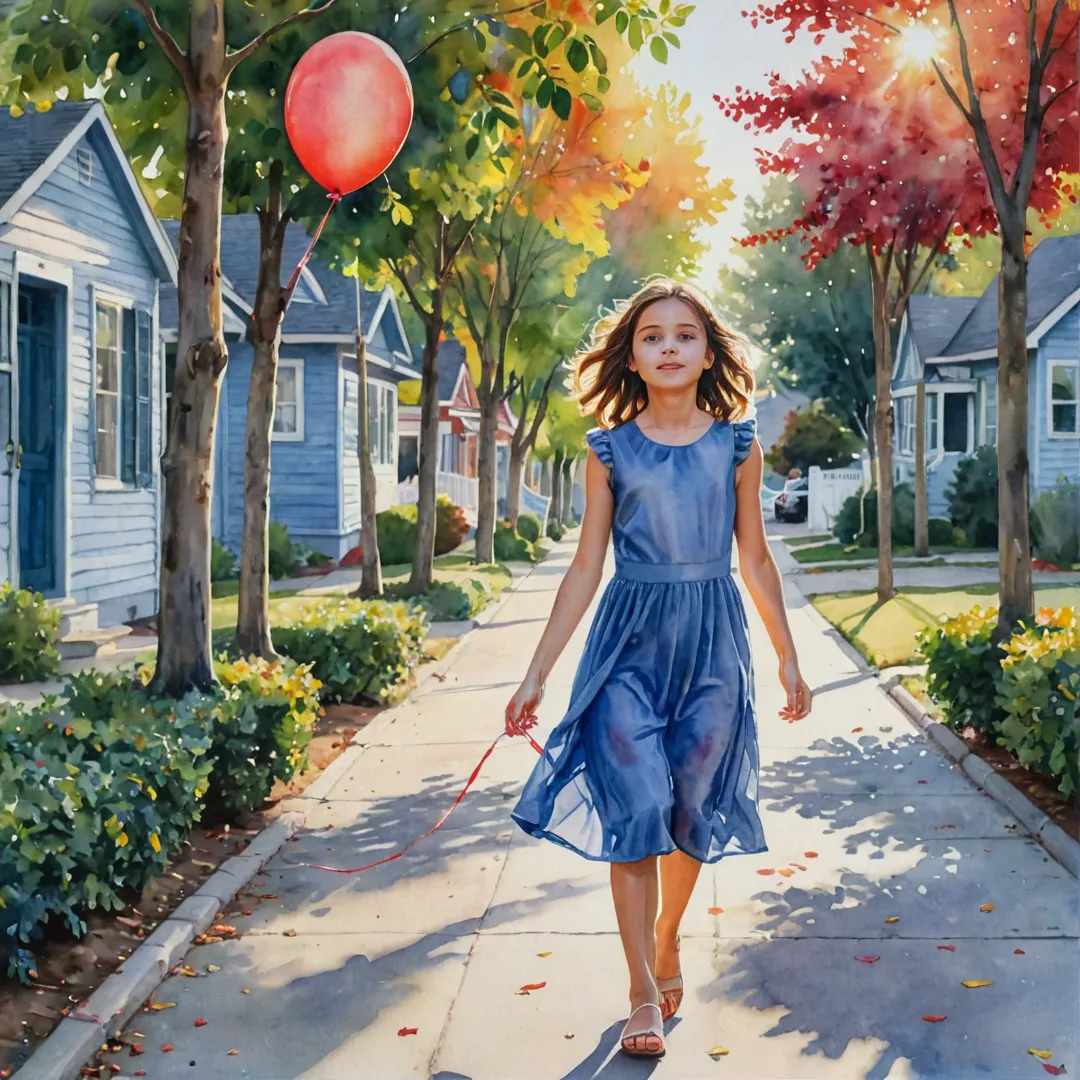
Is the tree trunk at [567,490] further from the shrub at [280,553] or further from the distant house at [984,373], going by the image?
the shrub at [280,553]

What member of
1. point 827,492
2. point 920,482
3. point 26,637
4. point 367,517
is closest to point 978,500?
point 920,482

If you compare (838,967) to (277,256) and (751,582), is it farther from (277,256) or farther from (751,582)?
(277,256)

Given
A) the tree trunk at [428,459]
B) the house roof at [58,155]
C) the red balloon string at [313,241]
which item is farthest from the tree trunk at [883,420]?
the red balloon string at [313,241]

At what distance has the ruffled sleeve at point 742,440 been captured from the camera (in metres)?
4.42

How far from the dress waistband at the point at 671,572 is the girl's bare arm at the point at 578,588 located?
0.10 metres

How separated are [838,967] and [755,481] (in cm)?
181

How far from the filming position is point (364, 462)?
1731 cm

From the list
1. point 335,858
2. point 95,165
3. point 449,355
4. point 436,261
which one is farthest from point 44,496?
point 449,355

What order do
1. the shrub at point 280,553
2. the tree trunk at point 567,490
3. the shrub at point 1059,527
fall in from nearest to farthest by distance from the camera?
the shrub at point 1059,527
the shrub at point 280,553
the tree trunk at point 567,490

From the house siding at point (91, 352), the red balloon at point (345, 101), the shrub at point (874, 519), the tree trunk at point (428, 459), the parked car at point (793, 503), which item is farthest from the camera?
the parked car at point (793, 503)

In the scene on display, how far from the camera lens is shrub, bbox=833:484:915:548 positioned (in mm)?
27516

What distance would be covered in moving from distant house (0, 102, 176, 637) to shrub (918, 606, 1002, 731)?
829 centimetres

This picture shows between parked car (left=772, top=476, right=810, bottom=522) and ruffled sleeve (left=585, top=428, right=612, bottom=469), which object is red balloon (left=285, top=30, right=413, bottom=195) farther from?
parked car (left=772, top=476, right=810, bottom=522)

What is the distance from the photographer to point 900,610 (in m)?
16.1
